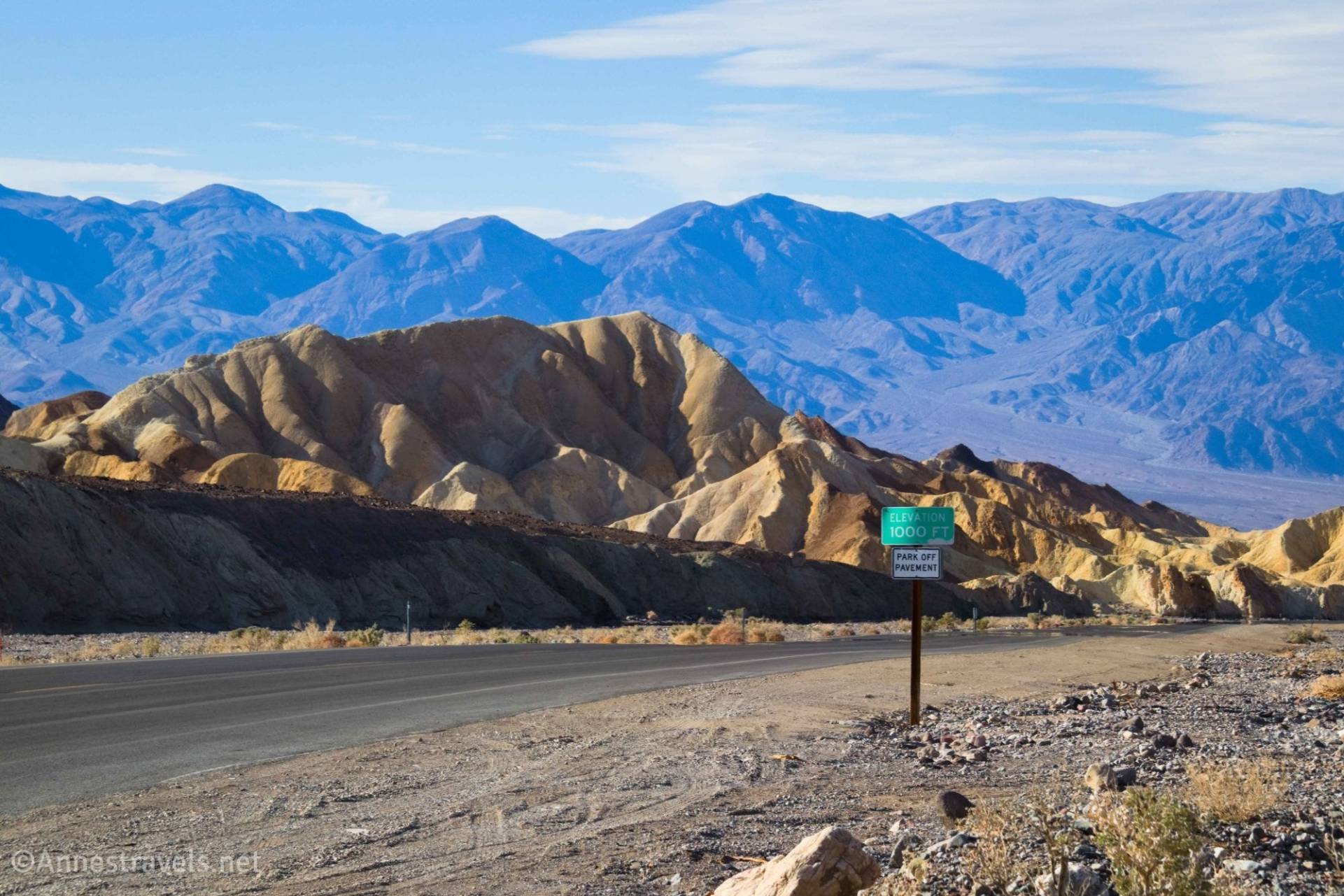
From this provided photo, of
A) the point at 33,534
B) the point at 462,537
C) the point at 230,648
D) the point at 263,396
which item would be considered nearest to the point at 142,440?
the point at 263,396

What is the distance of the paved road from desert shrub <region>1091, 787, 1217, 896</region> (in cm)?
836

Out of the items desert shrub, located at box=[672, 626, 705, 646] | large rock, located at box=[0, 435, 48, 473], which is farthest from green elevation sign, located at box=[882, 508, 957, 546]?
large rock, located at box=[0, 435, 48, 473]

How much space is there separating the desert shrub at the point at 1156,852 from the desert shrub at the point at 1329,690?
15.7 m

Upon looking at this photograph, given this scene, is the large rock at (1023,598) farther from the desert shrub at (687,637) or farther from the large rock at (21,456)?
the large rock at (21,456)

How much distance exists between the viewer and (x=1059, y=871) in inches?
337

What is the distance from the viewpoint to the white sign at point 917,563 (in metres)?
18.0

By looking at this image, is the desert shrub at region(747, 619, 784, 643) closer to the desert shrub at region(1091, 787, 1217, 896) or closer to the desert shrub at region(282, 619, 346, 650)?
the desert shrub at region(282, 619, 346, 650)

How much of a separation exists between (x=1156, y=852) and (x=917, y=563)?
9618 millimetres

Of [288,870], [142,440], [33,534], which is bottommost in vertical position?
[288,870]

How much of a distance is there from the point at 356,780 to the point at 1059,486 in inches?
Result: 5640

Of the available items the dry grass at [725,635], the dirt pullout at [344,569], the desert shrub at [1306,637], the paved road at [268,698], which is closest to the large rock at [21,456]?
the dirt pullout at [344,569]

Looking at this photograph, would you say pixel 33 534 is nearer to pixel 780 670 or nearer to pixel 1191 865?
pixel 780 670

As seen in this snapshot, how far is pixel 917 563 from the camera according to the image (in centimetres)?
1800

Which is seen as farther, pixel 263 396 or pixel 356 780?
pixel 263 396
